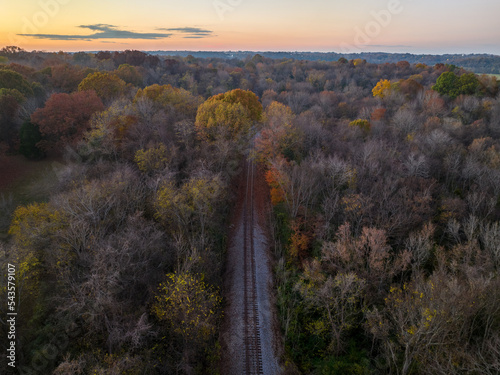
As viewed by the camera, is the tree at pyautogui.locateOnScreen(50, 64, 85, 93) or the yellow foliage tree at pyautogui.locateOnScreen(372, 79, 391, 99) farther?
the yellow foliage tree at pyautogui.locateOnScreen(372, 79, 391, 99)

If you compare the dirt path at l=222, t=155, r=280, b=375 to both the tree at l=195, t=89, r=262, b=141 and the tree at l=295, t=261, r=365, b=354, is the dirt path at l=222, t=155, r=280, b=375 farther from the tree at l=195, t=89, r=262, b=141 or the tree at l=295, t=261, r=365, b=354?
the tree at l=195, t=89, r=262, b=141

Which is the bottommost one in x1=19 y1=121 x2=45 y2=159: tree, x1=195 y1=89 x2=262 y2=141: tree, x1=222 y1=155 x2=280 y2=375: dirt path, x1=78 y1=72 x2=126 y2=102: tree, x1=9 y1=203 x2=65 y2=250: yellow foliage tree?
x1=222 y1=155 x2=280 y2=375: dirt path

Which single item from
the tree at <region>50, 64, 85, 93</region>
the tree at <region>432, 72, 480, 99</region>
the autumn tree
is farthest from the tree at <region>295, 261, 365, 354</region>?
the tree at <region>432, 72, 480, 99</region>

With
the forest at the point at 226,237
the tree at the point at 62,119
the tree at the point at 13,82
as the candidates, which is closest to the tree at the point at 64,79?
the forest at the point at 226,237

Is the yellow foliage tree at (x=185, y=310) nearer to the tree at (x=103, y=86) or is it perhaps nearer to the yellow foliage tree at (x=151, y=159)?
the yellow foliage tree at (x=151, y=159)

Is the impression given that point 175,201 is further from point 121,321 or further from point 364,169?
point 364,169
